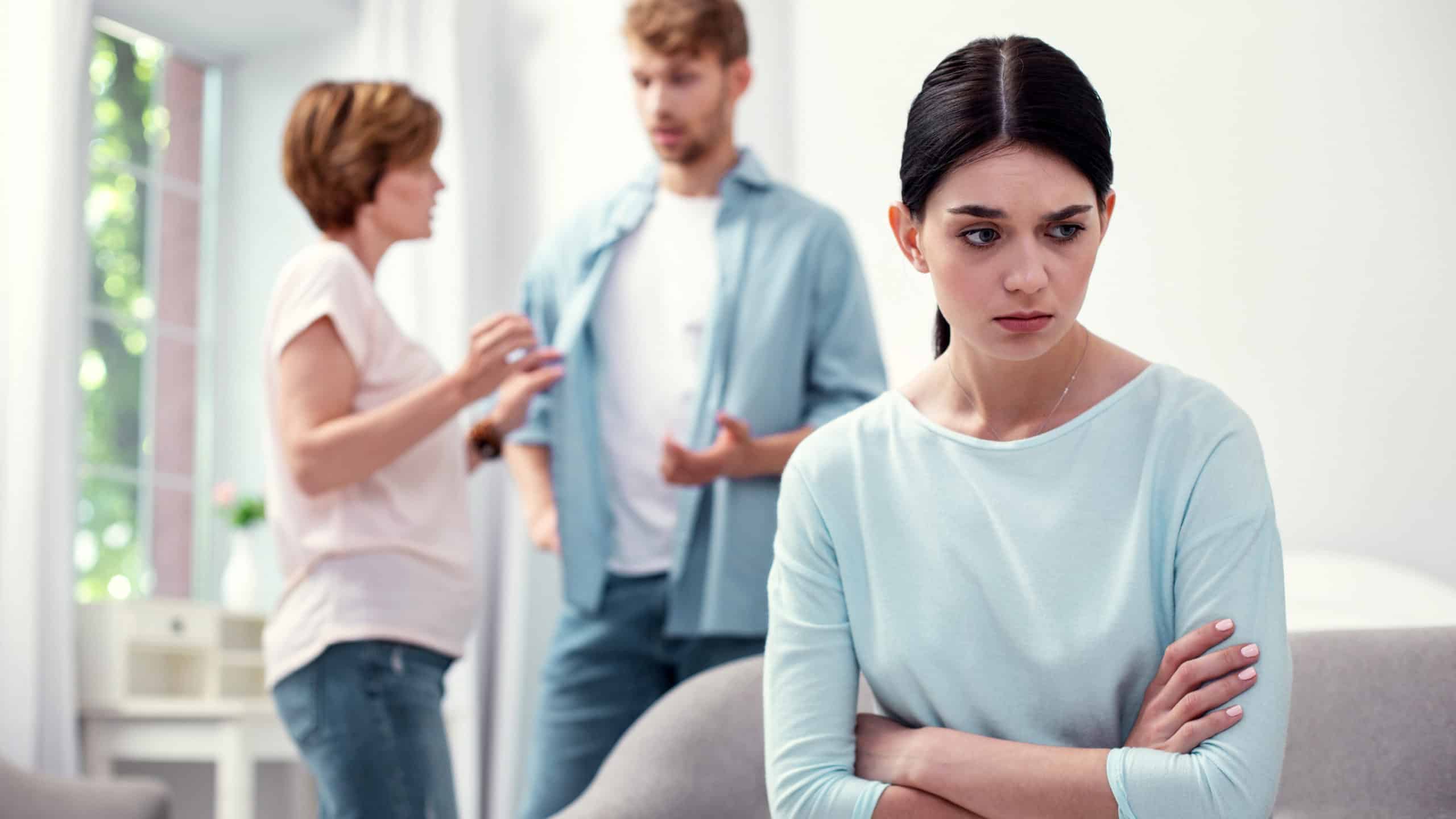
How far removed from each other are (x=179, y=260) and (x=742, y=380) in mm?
2252

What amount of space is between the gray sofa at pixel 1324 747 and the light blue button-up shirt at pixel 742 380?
1.10ft

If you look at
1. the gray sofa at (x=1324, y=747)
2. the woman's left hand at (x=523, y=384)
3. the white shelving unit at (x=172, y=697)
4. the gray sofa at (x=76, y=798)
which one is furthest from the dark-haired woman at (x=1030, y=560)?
the white shelving unit at (x=172, y=697)

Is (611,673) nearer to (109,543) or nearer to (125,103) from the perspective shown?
(109,543)

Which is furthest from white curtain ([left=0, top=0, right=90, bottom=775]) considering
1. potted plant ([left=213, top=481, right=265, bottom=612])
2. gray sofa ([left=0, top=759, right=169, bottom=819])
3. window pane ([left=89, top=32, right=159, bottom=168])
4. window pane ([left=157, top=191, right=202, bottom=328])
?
window pane ([left=157, top=191, right=202, bottom=328])

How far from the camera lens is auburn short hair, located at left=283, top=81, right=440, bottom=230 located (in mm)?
2033

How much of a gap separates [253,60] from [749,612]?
103 inches

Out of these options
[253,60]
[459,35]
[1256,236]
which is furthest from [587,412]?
[253,60]

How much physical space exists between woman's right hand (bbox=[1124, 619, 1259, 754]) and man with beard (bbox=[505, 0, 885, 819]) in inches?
36.1

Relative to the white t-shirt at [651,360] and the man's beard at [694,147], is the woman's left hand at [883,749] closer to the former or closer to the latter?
the white t-shirt at [651,360]

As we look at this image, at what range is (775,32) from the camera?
11.2 feet

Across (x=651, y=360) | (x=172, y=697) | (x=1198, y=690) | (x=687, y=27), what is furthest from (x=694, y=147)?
(x=172, y=697)

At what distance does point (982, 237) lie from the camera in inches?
46.4

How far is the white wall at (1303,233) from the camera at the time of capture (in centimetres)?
260

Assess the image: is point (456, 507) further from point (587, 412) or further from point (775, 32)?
point (775, 32)
